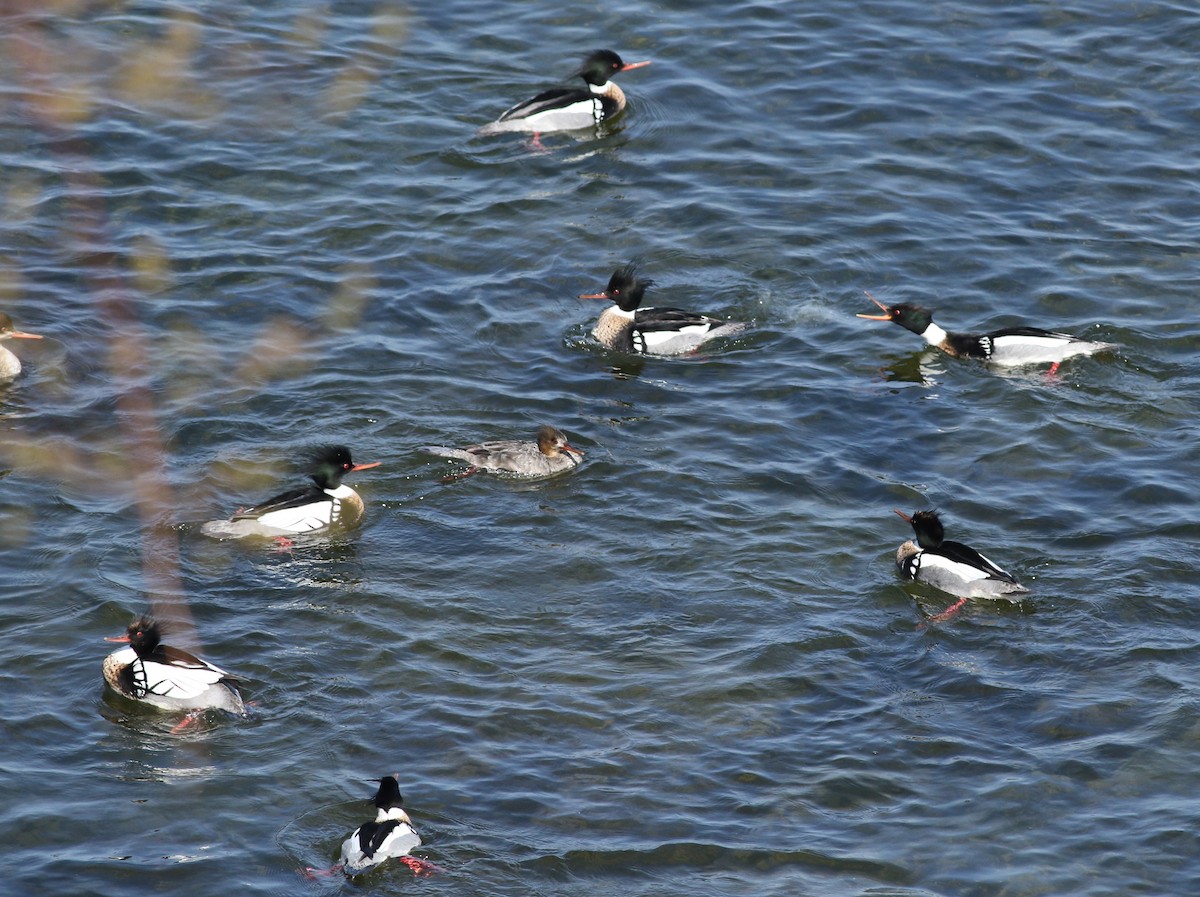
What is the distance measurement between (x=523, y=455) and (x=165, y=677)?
382cm

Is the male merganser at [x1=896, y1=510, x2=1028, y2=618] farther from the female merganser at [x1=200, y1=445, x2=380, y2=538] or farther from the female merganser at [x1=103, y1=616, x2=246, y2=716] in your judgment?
the female merganser at [x1=103, y1=616, x2=246, y2=716]

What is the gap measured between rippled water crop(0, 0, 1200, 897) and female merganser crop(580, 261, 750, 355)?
215 mm

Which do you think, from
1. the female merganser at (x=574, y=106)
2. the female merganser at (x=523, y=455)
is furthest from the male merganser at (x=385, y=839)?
the female merganser at (x=574, y=106)

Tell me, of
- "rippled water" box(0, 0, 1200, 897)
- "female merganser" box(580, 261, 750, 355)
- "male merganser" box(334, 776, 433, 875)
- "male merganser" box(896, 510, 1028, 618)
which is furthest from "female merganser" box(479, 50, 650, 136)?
"male merganser" box(334, 776, 433, 875)

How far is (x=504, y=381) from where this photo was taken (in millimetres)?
14555

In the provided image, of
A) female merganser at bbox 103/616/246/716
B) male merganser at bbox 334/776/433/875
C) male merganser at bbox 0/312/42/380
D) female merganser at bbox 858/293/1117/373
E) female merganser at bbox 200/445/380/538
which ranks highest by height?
male merganser at bbox 0/312/42/380

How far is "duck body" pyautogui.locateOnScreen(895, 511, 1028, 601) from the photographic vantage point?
37.7 ft

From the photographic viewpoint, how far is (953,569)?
37.6 feet

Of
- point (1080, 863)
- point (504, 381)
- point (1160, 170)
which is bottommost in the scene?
point (1080, 863)

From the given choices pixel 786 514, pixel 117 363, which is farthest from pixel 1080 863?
pixel 117 363

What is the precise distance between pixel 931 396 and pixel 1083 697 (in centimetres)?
458

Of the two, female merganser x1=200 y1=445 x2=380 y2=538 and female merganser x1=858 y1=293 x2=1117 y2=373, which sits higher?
female merganser x1=858 y1=293 x2=1117 y2=373

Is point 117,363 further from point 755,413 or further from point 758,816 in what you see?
point 758,816

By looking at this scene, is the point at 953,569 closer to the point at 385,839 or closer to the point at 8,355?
the point at 385,839
